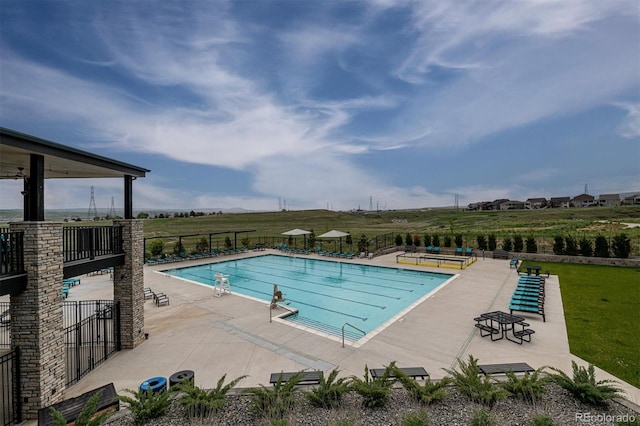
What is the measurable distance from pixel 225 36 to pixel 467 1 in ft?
35.7

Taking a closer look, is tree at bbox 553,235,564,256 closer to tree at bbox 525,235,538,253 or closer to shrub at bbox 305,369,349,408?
tree at bbox 525,235,538,253

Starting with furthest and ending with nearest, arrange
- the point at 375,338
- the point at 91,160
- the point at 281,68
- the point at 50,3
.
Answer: the point at 281,68 < the point at 50,3 < the point at 375,338 < the point at 91,160

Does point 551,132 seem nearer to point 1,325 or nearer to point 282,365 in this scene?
point 282,365

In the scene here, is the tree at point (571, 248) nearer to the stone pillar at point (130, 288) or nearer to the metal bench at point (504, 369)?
the metal bench at point (504, 369)

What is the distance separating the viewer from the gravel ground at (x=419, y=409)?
163 inches

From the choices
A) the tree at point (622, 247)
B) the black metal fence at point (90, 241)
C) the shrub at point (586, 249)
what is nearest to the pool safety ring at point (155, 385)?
the black metal fence at point (90, 241)

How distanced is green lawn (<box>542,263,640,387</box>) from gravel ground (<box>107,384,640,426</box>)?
7.19 ft

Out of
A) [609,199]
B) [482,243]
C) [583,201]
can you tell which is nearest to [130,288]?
[482,243]

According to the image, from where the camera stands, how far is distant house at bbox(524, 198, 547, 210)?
99.2 m

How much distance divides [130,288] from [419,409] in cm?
747

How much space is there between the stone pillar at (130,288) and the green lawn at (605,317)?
11089 mm

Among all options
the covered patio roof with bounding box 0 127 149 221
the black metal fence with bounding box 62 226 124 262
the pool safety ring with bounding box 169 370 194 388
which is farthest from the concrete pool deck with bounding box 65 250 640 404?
the covered patio roof with bounding box 0 127 149 221

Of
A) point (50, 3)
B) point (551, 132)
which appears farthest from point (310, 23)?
point (551, 132)

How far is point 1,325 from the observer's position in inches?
338
